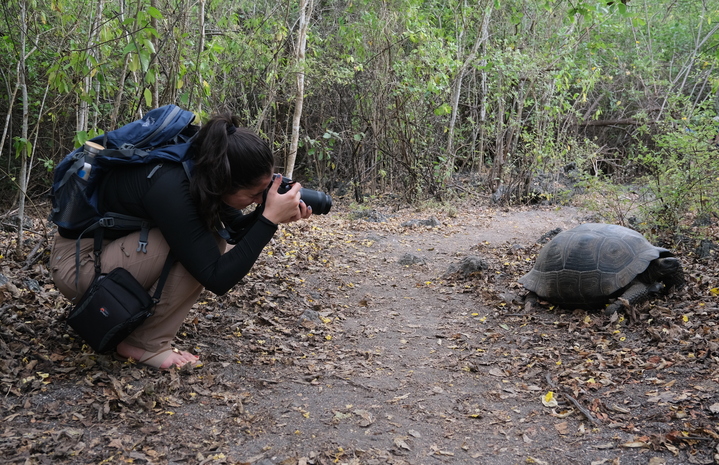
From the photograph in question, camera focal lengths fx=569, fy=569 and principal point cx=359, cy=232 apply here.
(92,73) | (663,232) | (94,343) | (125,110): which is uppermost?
(92,73)

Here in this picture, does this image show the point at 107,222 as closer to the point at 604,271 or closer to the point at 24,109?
the point at 24,109

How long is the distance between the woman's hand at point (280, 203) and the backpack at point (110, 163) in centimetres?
46

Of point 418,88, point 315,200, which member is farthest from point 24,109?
point 418,88

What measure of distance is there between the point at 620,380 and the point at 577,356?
1.69 ft

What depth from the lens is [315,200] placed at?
3.42m

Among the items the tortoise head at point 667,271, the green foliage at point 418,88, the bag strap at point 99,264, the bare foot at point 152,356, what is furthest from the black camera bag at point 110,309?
the green foliage at point 418,88

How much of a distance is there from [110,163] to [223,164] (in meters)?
0.61

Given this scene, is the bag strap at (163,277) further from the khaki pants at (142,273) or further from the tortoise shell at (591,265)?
the tortoise shell at (591,265)

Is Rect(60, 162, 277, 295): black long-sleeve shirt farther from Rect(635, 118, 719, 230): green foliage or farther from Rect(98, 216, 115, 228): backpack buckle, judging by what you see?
Rect(635, 118, 719, 230): green foliage

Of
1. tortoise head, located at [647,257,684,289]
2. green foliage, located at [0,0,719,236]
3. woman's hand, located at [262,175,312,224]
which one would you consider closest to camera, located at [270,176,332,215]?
woman's hand, located at [262,175,312,224]

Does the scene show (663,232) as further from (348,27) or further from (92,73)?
(348,27)

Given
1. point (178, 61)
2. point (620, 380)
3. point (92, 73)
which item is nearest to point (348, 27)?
point (178, 61)

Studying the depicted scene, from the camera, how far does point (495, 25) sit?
42.9 feet

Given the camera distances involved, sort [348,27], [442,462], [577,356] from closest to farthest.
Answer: [442,462]
[577,356]
[348,27]
